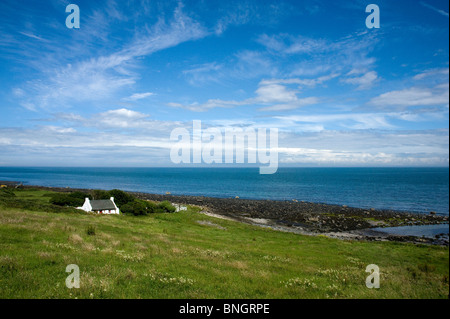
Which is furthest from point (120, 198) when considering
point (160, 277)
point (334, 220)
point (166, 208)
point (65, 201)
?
point (334, 220)

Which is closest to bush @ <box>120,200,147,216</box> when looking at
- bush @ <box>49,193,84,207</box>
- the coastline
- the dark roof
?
the dark roof

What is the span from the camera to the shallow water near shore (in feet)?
171

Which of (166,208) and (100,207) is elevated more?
(100,207)

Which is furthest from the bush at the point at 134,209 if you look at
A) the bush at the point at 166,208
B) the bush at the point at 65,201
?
the bush at the point at 65,201

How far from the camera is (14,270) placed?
11.4 meters

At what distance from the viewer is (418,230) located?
5528 cm

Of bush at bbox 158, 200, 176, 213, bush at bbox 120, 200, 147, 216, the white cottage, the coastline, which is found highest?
the white cottage

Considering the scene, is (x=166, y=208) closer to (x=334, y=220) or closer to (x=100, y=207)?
(x=100, y=207)

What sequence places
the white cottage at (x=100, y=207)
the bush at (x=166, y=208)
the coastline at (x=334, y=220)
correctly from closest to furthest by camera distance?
the coastline at (x=334, y=220) < the white cottage at (x=100, y=207) < the bush at (x=166, y=208)

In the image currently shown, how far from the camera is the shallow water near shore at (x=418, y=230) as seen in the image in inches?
2050

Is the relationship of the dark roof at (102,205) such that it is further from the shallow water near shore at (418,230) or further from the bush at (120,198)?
the shallow water near shore at (418,230)

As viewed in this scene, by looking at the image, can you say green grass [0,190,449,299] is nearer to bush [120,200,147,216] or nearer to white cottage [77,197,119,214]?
white cottage [77,197,119,214]
